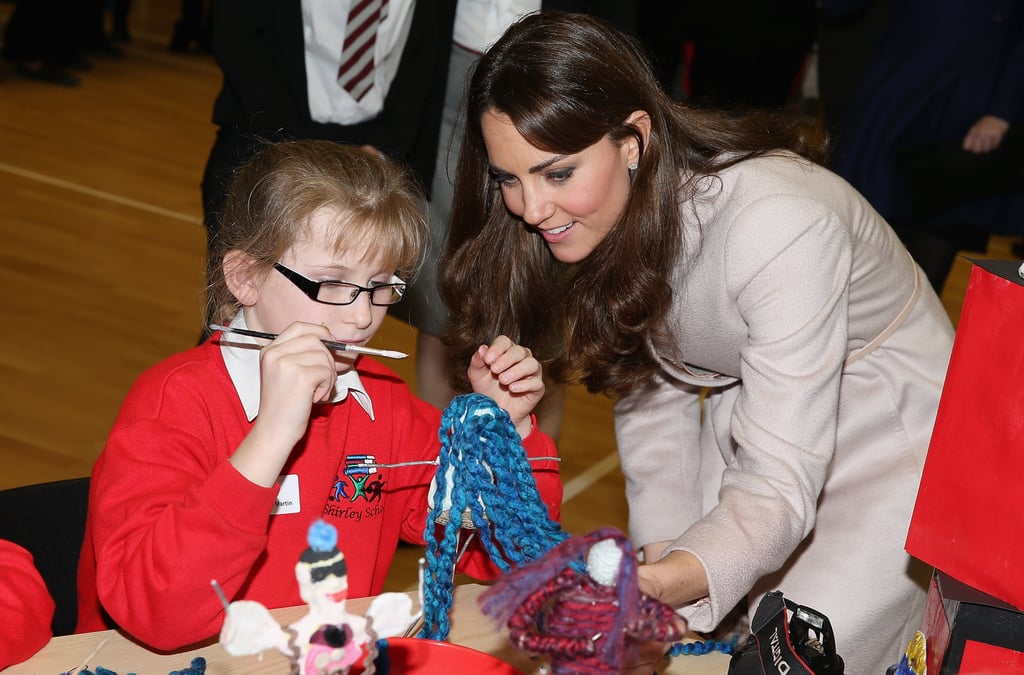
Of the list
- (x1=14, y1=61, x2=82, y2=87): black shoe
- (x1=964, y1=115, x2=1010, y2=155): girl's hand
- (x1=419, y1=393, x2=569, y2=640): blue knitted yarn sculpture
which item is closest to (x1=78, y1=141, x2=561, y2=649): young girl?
(x1=419, y1=393, x2=569, y2=640): blue knitted yarn sculpture

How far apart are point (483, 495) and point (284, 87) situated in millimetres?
1392

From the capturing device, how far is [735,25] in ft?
11.4

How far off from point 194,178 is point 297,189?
146 inches

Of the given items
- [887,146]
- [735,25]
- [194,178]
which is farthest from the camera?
[194,178]

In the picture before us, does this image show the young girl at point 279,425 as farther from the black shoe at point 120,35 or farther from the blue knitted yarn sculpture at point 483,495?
the black shoe at point 120,35

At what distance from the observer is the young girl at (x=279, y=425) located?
1.06m

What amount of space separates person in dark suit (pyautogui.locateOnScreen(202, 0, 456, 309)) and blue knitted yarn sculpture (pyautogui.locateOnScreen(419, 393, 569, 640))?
3.40ft

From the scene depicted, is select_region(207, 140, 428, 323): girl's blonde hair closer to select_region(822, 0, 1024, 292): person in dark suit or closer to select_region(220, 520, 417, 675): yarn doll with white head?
select_region(220, 520, 417, 675): yarn doll with white head

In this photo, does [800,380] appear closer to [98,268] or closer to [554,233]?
[554,233]

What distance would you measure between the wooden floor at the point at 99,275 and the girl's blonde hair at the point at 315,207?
65 centimetres

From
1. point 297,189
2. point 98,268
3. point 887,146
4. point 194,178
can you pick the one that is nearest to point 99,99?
point 194,178

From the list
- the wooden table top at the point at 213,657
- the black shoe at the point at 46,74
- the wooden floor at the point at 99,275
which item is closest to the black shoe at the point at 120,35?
the wooden floor at the point at 99,275

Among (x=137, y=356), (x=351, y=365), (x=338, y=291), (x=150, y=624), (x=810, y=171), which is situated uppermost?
(x=810, y=171)

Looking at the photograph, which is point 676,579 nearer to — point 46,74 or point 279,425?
point 279,425
